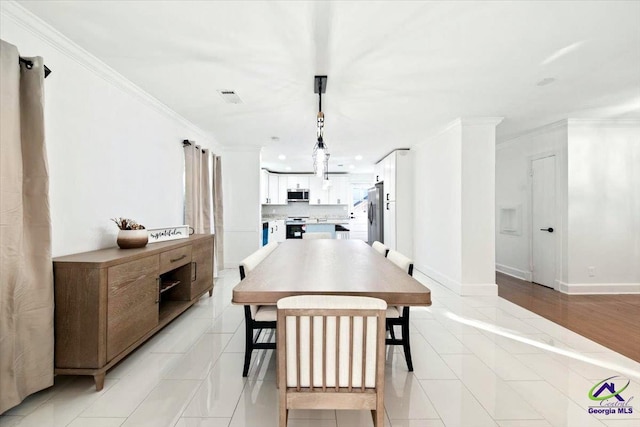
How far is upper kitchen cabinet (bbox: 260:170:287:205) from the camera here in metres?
8.45

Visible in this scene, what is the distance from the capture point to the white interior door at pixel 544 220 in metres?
4.50

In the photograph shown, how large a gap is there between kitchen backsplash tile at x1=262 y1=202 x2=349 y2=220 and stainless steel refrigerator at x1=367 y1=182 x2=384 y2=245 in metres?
2.09

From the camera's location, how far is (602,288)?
13.8 ft

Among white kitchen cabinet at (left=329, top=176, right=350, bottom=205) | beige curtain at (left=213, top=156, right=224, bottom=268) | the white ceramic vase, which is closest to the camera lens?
the white ceramic vase

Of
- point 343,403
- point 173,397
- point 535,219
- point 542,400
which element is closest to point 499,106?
point 535,219

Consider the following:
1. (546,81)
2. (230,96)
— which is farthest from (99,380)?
(546,81)

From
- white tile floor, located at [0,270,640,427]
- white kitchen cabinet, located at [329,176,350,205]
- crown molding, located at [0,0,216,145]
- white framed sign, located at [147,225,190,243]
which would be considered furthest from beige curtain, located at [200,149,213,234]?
white kitchen cabinet, located at [329,176,350,205]

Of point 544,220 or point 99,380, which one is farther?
point 544,220

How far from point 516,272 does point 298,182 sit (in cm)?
583

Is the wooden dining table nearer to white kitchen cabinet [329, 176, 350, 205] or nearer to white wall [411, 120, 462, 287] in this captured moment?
white wall [411, 120, 462, 287]

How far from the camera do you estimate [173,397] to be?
1.92 m

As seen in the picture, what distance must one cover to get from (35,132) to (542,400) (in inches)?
139

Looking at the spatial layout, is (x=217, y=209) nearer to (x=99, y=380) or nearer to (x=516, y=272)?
(x=99, y=380)

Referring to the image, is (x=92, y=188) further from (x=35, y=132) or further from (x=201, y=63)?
(x=201, y=63)
